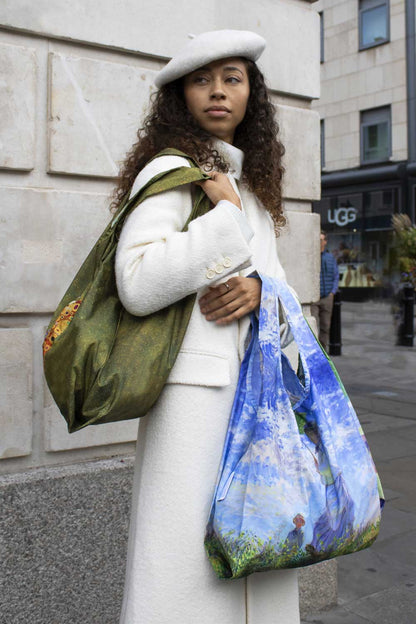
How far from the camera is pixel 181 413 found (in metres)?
1.73

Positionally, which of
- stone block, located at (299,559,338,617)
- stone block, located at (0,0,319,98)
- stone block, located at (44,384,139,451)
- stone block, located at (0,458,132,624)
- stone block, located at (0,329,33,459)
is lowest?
stone block, located at (299,559,338,617)

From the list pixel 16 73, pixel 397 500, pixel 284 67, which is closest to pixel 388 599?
pixel 397 500

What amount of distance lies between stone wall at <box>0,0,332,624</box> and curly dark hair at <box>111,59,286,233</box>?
79cm

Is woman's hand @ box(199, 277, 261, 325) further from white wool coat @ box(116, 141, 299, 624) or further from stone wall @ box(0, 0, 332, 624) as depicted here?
stone wall @ box(0, 0, 332, 624)

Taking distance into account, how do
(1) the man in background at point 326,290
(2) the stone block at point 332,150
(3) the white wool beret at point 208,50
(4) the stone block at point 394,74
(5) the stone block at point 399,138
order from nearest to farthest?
(3) the white wool beret at point 208,50 < (1) the man in background at point 326,290 < (5) the stone block at point 399,138 < (4) the stone block at point 394,74 < (2) the stone block at point 332,150

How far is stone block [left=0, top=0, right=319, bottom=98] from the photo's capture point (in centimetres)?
275

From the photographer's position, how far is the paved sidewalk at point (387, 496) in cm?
322

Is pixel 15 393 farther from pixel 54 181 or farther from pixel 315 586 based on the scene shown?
pixel 315 586

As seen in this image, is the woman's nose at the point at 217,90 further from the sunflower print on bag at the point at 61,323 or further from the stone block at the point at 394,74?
the stone block at the point at 394,74

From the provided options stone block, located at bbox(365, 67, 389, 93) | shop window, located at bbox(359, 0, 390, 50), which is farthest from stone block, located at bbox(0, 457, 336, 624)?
shop window, located at bbox(359, 0, 390, 50)

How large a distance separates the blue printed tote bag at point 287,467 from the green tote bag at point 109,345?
8.6 inches

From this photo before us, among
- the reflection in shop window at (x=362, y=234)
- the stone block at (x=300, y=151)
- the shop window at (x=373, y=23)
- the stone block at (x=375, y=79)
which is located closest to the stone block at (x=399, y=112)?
the stone block at (x=375, y=79)

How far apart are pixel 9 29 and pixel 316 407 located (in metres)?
1.88

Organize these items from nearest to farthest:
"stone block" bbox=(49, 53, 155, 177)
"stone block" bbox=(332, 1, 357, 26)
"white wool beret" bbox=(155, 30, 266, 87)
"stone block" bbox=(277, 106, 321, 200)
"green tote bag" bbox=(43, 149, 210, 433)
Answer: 1. "green tote bag" bbox=(43, 149, 210, 433)
2. "white wool beret" bbox=(155, 30, 266, 87)
3. "stone block" bbox=(49, 53, 155, 177)
4. "stone block" bbox=(277, 106, 321, 200)
5. "stone block" bbox=(332, 1, 357, 26)
